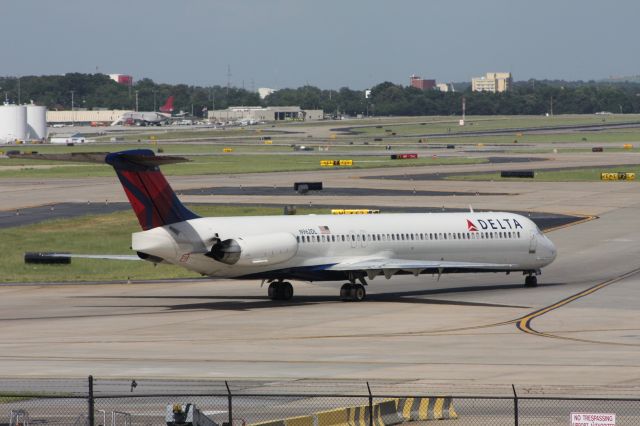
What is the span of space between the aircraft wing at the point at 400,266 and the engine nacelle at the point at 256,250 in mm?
2326

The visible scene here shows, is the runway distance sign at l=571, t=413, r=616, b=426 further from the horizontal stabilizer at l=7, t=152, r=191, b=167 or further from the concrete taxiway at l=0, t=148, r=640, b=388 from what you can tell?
the horizontal stabilizer at l=7, t=152, r=191, b=167

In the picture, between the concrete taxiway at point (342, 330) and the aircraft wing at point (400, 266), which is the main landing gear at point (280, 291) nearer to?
the concrete taxiway at point (342, 330)

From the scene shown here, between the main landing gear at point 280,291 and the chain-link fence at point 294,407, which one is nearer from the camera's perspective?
the chain-link fence at point 294,407

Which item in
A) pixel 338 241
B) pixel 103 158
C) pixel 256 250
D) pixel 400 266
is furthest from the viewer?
pixel 338 241

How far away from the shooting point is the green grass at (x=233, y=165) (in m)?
138

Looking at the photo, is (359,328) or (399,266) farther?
(399,266)

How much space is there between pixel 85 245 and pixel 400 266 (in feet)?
90.2

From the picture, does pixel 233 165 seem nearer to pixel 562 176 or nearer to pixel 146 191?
pixel 562 176

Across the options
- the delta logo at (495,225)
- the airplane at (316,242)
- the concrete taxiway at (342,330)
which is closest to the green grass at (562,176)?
the concrete taxiway at (342,330)

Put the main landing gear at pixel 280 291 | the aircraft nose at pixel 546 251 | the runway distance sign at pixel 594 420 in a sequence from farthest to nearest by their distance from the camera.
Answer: the aircraft nose at pixel 546 251, the main landing gear at pixel 280 291, the runway distance sign at pixel 594 420

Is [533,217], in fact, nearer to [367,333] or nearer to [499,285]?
[499,285]

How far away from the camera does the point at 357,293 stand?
174 feet

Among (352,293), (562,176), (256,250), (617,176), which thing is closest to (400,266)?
(352,293)

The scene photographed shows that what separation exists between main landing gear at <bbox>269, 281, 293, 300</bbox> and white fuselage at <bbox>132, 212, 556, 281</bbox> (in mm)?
1675
